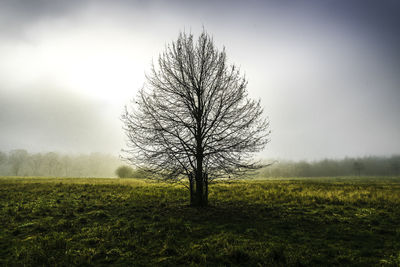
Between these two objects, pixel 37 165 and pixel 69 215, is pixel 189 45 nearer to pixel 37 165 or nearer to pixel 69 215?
pixel 69 215

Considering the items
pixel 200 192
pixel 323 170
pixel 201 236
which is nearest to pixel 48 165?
pixel 200 192

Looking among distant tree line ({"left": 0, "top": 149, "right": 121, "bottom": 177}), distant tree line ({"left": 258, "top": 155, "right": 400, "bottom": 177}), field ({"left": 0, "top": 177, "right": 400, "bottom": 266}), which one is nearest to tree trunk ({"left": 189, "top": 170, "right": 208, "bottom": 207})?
field ({"left": 0, "top": 177, "right": 400, "bottom": 266})

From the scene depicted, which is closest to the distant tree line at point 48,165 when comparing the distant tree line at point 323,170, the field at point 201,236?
the field at point 201,236

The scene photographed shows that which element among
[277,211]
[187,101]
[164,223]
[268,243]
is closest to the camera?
[268,243]

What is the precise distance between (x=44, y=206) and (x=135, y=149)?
696 cm

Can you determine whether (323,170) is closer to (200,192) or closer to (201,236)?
(200,192)

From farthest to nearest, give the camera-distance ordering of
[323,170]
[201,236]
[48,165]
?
[323,170] < [48,165] < [201,236]

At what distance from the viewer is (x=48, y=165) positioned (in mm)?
126250

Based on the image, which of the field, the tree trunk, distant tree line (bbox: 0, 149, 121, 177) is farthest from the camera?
distant tree line (bbox: 0, 149, 121, 177)

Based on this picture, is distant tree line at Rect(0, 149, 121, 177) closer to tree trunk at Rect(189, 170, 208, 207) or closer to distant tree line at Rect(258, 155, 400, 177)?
tree trunk at Rect(189, 170, 208, 207)

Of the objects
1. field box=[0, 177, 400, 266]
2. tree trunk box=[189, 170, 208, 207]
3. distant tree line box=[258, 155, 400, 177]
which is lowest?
distant tree line box=[258, 155, 400, 177]

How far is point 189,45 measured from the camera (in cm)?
1173

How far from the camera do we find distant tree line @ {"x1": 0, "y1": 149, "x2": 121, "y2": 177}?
10575cm

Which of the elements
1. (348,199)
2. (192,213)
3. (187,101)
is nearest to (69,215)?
(192,213)
